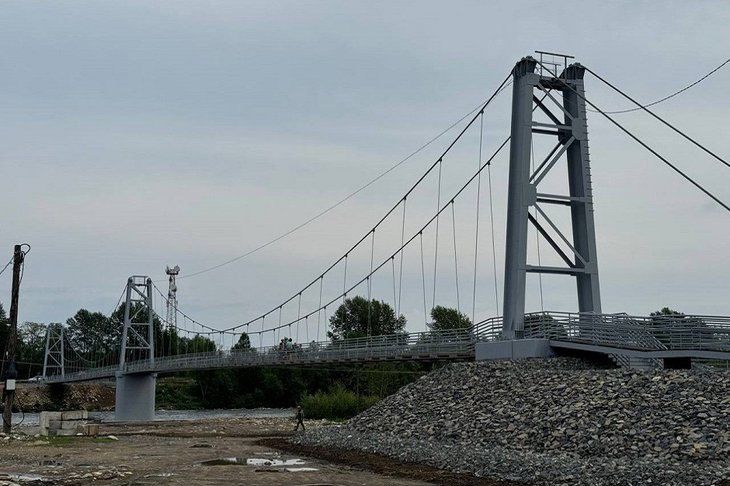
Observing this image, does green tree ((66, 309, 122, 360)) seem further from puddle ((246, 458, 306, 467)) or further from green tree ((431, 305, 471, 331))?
puddle ((246, 458, 306, 467))

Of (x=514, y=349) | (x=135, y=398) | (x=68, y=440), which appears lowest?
(x=68, y=440)

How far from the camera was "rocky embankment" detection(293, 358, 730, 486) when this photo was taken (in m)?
24.4

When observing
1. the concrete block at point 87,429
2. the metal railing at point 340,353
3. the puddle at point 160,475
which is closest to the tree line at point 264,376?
the metal railing at point 340,353

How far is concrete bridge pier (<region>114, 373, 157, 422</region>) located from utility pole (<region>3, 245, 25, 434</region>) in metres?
36.7

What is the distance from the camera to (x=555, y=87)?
45125mm

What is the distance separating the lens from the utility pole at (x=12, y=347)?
4619 cm

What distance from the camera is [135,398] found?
90.5 m

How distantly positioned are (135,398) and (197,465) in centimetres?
6165

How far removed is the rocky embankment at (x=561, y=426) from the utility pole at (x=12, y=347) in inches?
592

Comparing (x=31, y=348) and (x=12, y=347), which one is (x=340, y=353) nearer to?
(x=12, y=347)

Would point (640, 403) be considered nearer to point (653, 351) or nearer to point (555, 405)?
point (555, 405)

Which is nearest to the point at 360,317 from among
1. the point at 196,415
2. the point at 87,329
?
the point at 196,415

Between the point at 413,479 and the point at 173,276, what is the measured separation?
566 ft

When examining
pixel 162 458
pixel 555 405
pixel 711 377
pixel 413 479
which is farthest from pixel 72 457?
pixel 711 377
